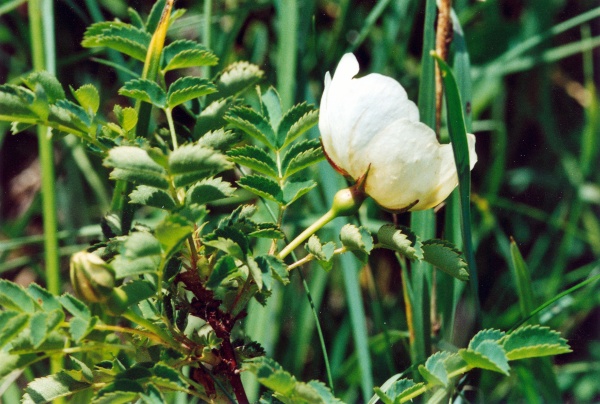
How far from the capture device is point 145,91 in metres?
0.50

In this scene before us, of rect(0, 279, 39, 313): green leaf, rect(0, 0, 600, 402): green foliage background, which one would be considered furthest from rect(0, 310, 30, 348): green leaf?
rect(0, 0, 600, 402): green foliage background

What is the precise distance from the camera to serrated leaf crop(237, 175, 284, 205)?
0.50 m

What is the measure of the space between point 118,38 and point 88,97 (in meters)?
0.05

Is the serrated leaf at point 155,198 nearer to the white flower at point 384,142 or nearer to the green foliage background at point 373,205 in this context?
the white flower at point 384,142

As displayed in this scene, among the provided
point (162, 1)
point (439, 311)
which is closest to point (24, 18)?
point (162, 1)

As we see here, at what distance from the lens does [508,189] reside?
55.4 inches

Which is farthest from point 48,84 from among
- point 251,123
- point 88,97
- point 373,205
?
point 373,205

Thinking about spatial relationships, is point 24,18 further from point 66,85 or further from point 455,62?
point 455,62

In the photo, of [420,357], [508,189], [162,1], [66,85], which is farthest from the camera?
[508,189]

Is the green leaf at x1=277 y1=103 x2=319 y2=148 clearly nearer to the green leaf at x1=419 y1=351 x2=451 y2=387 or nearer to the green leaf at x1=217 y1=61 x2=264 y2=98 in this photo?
the green leaf at x1=217 y1=61 x2=264 y2=98

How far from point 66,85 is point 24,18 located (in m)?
0.25

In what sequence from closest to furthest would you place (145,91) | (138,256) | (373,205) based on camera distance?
(138,256), (145,91), (373,205)

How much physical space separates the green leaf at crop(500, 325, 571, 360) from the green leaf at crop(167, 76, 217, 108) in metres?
0.26

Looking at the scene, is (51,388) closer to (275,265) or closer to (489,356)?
(275,265)
